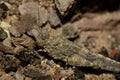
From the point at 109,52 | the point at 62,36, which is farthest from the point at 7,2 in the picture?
the point at 109,52

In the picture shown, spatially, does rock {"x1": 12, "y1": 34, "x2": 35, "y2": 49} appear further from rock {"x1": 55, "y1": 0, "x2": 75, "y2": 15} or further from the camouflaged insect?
rock {"x1": 55, "y1": 0, "x2": 75, "y2": 15}

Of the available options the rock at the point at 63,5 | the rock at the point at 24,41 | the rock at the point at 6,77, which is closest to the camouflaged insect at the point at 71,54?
the rock at the point at 24,41

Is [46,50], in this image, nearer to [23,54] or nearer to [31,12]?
[23,54]

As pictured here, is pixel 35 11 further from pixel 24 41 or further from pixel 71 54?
pixel 71 54

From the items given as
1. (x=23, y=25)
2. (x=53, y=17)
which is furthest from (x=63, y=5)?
(x=23, y=25)

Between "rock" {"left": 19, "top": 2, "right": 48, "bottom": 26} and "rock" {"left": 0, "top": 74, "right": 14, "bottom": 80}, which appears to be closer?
"rock" {"left": 0, "top": 74, "right": 14, "bottom": 80}

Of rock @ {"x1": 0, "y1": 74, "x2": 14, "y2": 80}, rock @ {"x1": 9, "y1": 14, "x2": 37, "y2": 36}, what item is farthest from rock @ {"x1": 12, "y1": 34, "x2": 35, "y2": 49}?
rock @ {"x1": 0, "y1": 74, "x2": 14, "y2": 80}
